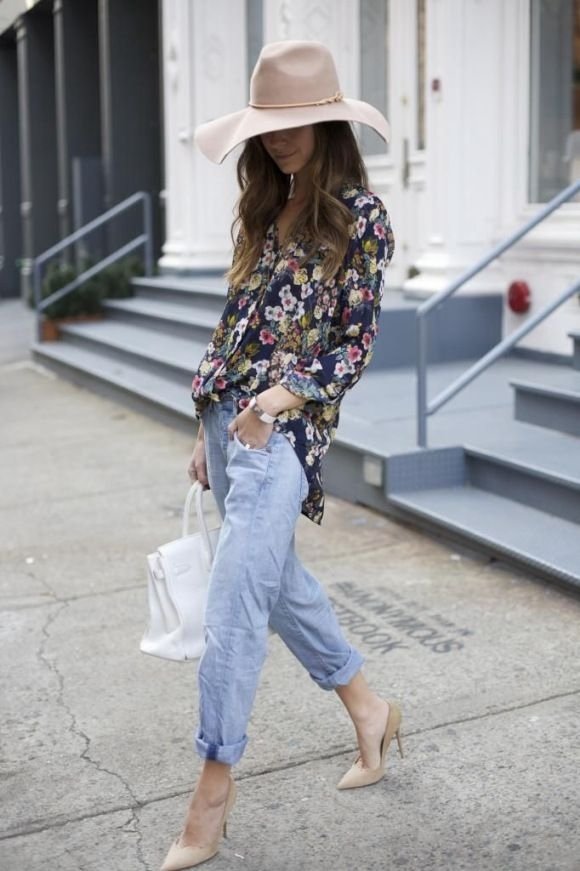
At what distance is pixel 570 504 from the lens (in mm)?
5086

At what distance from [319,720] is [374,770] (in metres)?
0.46

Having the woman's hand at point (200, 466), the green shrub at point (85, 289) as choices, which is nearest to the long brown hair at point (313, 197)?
the woman's hand at point (200, 466)

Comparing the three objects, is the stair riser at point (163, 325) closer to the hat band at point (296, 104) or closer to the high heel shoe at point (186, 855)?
the hat band at point (296, 104)

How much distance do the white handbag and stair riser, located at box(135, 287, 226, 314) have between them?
6915 millimetres

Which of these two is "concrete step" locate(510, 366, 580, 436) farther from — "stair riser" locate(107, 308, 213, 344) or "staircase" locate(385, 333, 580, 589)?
"stair riser" locate(107, 308, 213, 344)

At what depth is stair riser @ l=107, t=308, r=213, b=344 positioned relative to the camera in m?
9.79

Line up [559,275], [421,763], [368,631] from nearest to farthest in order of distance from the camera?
[421,763], [368,631], [559,275]

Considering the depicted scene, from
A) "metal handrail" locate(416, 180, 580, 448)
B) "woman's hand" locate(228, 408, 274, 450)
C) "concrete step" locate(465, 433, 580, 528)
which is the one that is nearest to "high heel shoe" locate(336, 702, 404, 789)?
"woman's hand" locate(228, 408, 274, 450)

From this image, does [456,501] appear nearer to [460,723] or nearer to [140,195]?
[460,723]

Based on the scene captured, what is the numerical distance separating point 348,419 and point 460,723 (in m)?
3.08

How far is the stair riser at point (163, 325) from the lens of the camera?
9.79 meters

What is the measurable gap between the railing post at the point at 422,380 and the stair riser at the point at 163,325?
13.0ft

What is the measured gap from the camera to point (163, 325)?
10.6 meters

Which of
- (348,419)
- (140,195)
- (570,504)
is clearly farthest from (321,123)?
(140,195)
